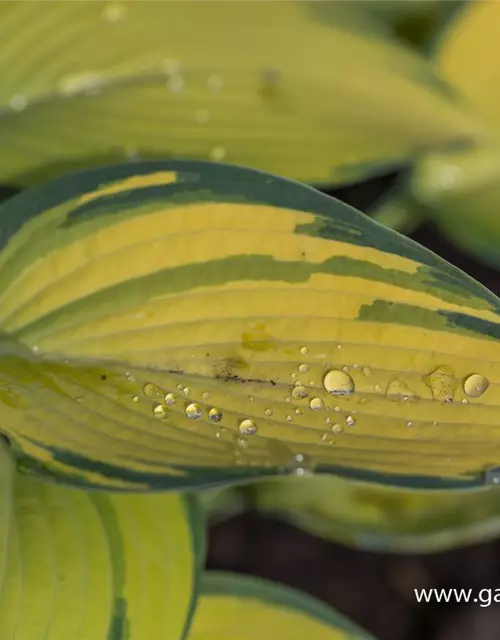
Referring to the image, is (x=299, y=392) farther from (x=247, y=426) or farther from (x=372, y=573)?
(x=372, y=573)

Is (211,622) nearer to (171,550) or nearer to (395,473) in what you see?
(171,550)

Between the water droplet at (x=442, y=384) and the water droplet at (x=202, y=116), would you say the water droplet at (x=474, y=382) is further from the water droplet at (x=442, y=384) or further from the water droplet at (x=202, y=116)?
the water droplet at (x=202, y=116)

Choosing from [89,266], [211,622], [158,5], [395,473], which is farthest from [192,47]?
[211,622]

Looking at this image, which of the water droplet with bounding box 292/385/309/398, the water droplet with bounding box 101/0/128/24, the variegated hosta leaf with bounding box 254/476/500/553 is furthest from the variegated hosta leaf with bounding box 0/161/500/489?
the variegated hosta leaf with bounding box 254/476/500/553

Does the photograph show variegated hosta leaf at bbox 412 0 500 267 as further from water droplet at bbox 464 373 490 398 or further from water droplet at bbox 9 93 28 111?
water droplet at bbox 9 93 28 111

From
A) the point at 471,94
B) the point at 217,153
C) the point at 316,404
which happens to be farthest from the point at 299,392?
the point at 471,94
